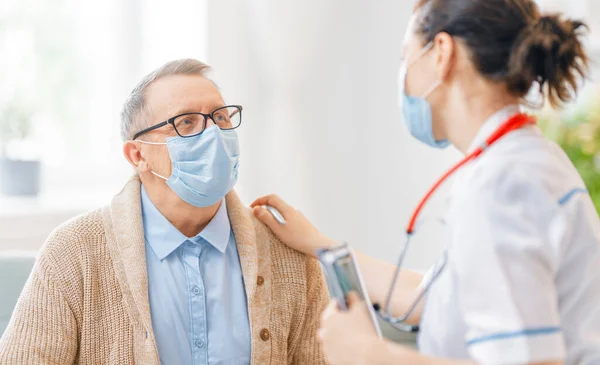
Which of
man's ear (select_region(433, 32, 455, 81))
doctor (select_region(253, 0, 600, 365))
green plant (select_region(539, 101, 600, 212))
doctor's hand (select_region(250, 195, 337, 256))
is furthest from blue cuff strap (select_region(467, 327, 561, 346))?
green plant (select_region(539, 101, 600, 212))

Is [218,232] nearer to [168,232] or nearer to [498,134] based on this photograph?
[168,232]

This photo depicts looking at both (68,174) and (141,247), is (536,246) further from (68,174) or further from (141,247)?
(68,174)

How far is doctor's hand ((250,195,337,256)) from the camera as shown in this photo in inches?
70.9

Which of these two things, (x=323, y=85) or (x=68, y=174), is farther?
(x=68, y=174)

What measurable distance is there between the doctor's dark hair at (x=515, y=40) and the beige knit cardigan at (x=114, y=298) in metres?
0.84

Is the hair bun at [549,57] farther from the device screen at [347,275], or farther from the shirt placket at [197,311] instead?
the shirt placket at [197,311]

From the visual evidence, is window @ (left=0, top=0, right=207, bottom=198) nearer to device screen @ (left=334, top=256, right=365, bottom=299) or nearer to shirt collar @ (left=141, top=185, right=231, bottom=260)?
shirt collar @ (left=141, top=185, right=231, bottom=260)

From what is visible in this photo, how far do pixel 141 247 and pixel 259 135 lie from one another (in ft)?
4.80

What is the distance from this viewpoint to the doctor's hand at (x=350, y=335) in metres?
1.08

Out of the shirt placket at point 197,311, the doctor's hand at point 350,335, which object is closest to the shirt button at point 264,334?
the shirt placket at point 197,311

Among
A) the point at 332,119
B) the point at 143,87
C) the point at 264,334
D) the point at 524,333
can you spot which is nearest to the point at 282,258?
the point at 264,334

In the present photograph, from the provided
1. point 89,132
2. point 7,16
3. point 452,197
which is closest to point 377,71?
point 89,132

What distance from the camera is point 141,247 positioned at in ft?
5.56

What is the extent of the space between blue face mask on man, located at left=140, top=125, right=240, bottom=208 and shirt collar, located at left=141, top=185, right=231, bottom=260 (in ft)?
0.26
